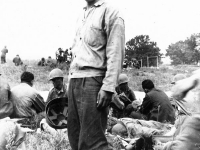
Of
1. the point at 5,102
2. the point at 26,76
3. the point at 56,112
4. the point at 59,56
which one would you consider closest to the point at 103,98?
the point at 56,112

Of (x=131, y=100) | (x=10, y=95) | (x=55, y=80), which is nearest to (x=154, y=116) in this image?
(x=131, y=100)

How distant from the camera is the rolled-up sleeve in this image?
8.30 feet

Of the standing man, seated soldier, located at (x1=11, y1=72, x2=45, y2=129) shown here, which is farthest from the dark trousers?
seated soldier, located at (x1=11, y1=72, x2=45, y2=129)

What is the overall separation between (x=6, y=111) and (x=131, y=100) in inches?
138

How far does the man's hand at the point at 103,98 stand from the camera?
98.5 inches

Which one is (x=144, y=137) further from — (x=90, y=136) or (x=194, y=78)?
(x=194, y=78)

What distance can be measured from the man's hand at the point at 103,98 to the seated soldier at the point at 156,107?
3932 millimetres

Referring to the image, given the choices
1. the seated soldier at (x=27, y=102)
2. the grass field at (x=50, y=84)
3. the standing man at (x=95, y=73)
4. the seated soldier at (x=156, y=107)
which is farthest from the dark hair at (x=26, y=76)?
the standing man at (x=95, y=73)

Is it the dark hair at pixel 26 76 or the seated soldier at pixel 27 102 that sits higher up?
the dark hair at pixel 26 76

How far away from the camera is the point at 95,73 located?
261 cm

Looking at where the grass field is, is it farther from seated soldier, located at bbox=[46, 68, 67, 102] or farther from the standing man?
seated soldier, located at bbox=[46, 68, 67, 102]

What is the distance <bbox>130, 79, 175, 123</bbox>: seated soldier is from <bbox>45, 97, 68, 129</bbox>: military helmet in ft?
8.54

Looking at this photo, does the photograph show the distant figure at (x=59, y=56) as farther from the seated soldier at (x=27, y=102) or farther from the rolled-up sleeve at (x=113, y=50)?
the rolled-up sleeve at (x=113, y=50)

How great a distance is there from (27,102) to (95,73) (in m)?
4.11
